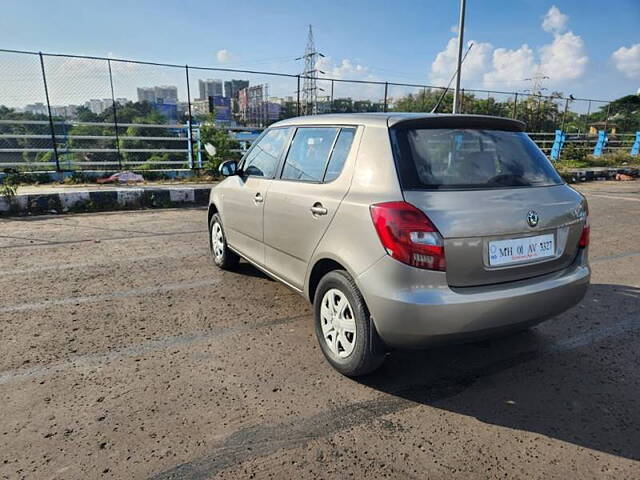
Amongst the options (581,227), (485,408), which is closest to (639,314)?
(581,227)

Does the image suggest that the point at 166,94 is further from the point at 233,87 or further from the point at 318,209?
the point at 318,209

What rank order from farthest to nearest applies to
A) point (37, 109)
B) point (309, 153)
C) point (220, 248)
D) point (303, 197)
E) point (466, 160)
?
point (37, 109)
point (220, 248)
point (309, 153)
point (303, 197)
point (466, 160)

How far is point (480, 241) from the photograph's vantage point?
8.41 ft

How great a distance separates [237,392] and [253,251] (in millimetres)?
1644

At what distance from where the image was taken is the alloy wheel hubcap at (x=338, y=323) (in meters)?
2.91

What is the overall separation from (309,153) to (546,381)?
7.70 ft

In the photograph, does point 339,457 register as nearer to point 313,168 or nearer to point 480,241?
point 480,241

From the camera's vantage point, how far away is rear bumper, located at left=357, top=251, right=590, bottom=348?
8.18 ft


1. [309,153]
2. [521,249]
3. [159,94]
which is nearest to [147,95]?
[159,94]

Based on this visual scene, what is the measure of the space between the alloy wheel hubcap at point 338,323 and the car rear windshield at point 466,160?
88cm

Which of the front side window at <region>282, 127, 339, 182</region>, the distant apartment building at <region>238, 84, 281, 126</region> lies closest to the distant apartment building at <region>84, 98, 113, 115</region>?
the distant apartment building at <region>238, 84, 281, 126</region>

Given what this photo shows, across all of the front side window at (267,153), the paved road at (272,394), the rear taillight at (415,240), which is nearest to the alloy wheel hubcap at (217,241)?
the paved road at (272,394)

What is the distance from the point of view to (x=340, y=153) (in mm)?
3164

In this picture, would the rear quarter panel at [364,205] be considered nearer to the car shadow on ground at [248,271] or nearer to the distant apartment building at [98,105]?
the car shadow on ground at [248,271]
